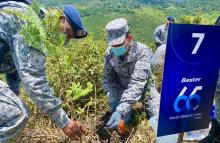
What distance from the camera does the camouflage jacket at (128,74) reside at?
427 cm

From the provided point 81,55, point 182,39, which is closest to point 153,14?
point 81,55

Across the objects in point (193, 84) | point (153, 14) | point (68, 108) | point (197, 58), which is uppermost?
point (197, 58)

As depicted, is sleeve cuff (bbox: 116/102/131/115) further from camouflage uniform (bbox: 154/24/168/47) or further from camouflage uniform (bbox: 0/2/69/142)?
Answer: camouflage uniform (bbox: 154/24/168/47)

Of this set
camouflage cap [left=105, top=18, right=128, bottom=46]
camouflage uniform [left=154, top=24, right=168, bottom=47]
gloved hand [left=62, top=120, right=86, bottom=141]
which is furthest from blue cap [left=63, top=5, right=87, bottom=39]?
camouflage uniform [left=154, top=24, right=168, bottom=47]

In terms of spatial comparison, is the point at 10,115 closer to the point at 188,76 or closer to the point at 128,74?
the point at 188,76

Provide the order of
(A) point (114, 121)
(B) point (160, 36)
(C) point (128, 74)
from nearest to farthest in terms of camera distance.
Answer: (A) point (114, 121) < (C) point (128, 74) < (B) point (160, 36)

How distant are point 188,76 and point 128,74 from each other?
5.83 ft

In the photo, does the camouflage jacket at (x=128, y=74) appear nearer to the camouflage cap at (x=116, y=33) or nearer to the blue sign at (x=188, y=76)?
the camouflage cap at (x=116, y=33)

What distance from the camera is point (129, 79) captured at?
4660 mm

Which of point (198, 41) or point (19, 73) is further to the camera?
point (19, 73)

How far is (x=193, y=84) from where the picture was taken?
2939mm

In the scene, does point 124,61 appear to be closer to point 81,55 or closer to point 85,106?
point 85,106

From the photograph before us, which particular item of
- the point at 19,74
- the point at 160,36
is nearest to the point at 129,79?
the point at 19,74

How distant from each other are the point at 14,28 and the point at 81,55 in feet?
7.69
